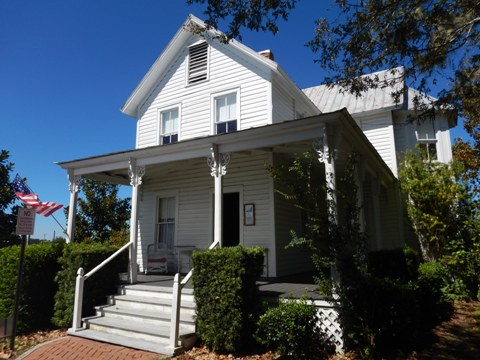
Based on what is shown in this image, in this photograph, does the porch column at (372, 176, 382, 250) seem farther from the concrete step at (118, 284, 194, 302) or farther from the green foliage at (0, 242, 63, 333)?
the green foliage at (0, 242, 63, 333)

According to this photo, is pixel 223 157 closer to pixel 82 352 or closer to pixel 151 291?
pixel 151 291

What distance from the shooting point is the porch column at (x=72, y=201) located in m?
10.6

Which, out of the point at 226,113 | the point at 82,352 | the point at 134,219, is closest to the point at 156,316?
the point at 82,352

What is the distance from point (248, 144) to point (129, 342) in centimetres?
481

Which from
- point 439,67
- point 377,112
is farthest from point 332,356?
point 377,112

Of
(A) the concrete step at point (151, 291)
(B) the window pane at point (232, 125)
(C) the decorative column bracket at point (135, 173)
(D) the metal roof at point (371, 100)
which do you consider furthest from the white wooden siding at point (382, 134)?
Result: (A) the concrete step at point (151, 291)

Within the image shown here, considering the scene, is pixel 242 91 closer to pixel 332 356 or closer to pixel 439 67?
pixel 439 67

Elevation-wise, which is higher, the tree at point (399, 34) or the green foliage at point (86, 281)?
the tree at point (399, 34)

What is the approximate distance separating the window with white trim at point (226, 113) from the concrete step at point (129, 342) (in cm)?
710

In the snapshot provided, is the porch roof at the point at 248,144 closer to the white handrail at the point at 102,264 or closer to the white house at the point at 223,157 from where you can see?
the white house at the point at 223,157

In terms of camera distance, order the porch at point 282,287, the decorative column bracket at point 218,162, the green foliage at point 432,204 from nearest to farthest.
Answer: the porch at point 282,287
the decorative column bracket at point 218,162
the green foliage at point 432,204

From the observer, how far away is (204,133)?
39.3ft

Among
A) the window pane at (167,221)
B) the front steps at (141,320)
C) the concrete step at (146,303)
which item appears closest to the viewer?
the front steps at (141,320)

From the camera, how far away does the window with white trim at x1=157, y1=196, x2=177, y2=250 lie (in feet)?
39.7
